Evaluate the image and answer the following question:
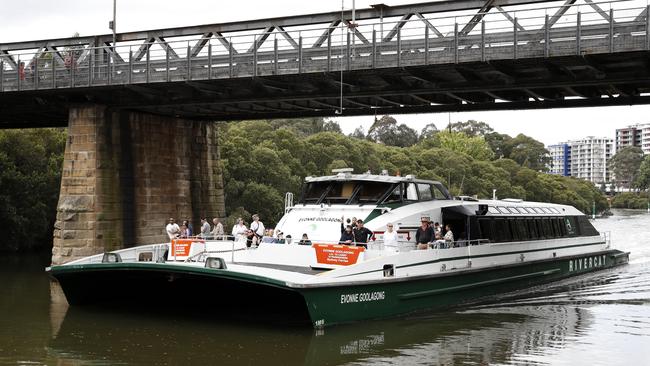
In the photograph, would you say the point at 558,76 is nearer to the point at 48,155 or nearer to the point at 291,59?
the point at 291,59

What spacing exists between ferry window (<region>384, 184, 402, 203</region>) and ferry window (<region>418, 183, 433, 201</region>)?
1025mm

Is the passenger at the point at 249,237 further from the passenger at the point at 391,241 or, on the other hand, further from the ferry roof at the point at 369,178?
the passenger at the point at 391,241

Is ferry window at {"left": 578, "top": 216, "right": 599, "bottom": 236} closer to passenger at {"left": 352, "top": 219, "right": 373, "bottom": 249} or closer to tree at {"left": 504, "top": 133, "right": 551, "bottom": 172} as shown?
passenger at {"left": 352, "top": 219, "right": 373, "bottom": 249}

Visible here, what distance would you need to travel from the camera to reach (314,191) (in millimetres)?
24188

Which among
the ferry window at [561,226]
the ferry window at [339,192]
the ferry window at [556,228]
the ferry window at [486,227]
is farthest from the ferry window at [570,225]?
the ferry window at [339,192]

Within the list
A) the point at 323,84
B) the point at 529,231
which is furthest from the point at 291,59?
the point at 529,231

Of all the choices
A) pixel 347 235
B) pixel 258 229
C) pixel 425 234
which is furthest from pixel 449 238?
pixel 258 229

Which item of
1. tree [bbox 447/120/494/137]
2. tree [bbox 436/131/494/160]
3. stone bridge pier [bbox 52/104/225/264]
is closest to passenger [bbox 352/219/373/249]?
stone bridge pier [bbox 52/104/225/264]

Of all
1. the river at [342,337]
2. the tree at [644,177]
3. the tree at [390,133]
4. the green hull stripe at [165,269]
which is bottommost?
the river at [342,337]

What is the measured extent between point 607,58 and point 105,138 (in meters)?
20.5

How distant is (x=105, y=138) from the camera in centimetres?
3525

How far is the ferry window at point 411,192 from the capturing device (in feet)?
78.0

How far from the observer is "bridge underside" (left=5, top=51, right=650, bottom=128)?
89.0 ft

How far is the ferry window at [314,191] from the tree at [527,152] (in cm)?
10895
